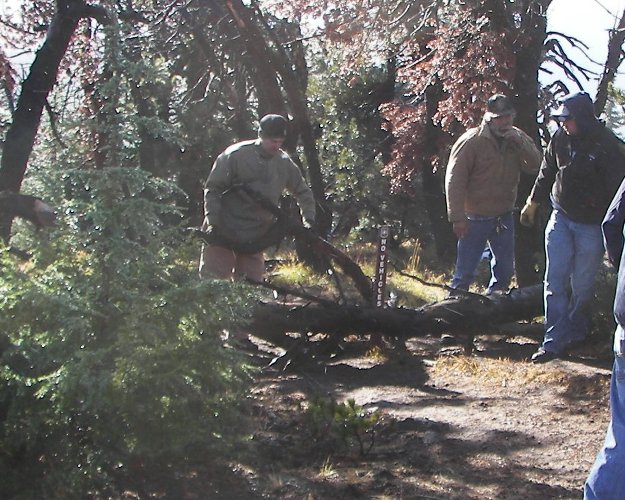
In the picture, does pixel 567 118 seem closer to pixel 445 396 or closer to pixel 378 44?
pixel 445 396

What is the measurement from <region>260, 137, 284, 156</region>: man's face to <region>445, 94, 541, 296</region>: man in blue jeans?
59.3 inches

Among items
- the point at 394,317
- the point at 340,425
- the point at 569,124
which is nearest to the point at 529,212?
the point at 569,124

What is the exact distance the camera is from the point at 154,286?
3.97 meters

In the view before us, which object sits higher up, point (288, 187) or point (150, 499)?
point (288, 187)

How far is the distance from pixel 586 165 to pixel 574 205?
28cm

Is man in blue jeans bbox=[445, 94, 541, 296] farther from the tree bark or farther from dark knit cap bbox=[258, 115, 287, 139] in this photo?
the tree bark

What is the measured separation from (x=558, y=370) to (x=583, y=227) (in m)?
1.00

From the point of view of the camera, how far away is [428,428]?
211 inches

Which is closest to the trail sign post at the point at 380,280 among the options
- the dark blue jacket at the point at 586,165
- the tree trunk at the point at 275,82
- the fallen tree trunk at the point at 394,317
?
the fallen tree trunk at the point at 394,317

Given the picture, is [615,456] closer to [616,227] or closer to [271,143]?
[616,227]

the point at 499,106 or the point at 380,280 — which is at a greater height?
the point at 499,106

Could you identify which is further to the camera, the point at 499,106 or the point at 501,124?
the point at 501,124

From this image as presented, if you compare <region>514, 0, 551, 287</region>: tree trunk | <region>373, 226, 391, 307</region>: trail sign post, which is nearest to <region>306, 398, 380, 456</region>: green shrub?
<region>373, 226, 391, 307</region>: trail sign post

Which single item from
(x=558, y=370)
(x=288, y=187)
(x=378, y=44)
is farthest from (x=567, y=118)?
(x=378, y=44)
